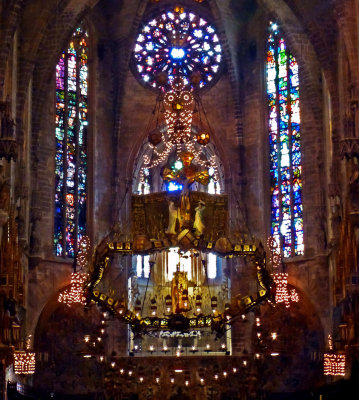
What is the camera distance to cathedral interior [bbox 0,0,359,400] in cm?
3847

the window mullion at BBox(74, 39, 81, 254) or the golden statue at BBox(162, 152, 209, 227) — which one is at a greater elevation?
the window mullion at BBox(74, 39, 81, 254)

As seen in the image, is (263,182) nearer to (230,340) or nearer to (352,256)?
(230,340)

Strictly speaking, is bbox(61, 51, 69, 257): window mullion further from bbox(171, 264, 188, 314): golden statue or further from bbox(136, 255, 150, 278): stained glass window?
bbox(171, 264, 188, 314): golden statue

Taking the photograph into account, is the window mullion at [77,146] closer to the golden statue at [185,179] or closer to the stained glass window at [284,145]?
the stained glass window at [284,145]

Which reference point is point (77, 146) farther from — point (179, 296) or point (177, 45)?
point (179, 296)

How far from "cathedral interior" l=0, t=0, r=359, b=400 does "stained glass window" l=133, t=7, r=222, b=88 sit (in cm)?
5

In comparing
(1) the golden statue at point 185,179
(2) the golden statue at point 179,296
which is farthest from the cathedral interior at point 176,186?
(1) the golden statue at point 185,179

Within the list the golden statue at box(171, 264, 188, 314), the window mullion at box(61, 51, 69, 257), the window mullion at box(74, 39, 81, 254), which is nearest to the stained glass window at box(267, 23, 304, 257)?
the window mullion at box(74, 39, 81, 254)

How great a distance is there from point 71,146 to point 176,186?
8705mm

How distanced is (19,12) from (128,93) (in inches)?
471

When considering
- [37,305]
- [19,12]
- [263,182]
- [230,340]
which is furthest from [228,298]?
[19,12]

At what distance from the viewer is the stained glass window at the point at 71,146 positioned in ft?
140

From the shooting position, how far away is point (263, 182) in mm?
43625

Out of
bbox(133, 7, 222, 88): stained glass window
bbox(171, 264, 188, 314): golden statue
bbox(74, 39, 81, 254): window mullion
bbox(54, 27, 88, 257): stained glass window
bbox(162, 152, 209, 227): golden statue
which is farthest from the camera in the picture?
bbox(133, 7, 222, 88): stained glass window
